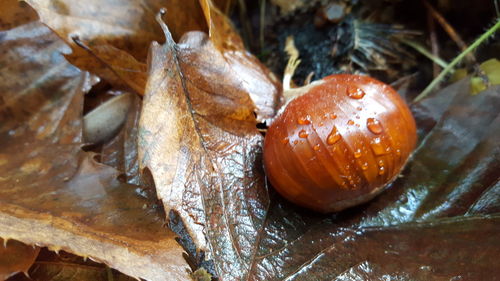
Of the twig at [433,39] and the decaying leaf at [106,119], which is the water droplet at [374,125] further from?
the decaying leaf at [106,119]

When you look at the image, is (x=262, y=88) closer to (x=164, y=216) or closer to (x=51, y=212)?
(x=164, y=216)

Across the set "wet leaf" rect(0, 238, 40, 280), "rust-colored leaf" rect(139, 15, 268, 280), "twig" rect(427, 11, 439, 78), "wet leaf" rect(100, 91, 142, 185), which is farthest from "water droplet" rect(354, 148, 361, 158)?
"wet leaf" rect(0, 238, 40, 280)

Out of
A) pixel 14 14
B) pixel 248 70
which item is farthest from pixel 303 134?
pixel 14 14

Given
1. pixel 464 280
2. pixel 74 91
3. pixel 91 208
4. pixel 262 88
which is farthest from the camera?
pixel 74 91

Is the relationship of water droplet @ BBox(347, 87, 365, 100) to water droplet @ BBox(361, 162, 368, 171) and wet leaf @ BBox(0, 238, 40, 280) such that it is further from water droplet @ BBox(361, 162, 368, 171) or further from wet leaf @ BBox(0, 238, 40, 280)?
wet leaf @ BBox(0, 238, 40, 280)

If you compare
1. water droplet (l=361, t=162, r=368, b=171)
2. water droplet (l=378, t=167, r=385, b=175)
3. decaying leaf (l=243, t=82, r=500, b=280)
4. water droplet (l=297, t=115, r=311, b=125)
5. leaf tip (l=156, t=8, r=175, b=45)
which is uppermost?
leaf tip (l=156, t=8, r=175, b=45)

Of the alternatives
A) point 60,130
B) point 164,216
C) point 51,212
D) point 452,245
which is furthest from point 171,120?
point 452,245

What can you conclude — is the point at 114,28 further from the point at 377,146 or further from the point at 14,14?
the point at 377,146
